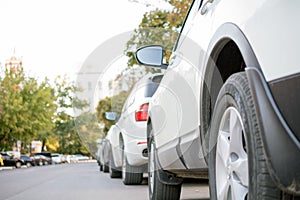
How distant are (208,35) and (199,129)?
2.10ft

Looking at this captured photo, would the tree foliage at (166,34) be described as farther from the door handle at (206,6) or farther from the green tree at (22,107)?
the green tree at (22,107)

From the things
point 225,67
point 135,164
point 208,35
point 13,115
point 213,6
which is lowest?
point 135,164

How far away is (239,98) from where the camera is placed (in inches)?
94.5

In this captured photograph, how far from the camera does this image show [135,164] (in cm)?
798

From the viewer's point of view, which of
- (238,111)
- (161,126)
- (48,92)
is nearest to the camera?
(238,111)

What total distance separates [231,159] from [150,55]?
7.30ft

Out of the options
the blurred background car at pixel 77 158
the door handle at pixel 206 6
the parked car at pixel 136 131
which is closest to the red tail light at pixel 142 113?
the parked car at pixel 136 131

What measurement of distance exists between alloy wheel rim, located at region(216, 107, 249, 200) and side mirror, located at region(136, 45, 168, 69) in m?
1.92

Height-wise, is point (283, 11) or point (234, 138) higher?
point (283, 11)

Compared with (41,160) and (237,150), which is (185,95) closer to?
(237,150)

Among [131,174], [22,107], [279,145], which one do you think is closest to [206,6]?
[279,145]

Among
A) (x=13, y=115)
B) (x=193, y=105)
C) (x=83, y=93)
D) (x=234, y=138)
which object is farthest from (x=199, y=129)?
(x=13, y=115)

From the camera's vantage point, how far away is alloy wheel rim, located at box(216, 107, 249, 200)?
8.09 feet

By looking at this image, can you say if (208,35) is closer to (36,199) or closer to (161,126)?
(161,126)
